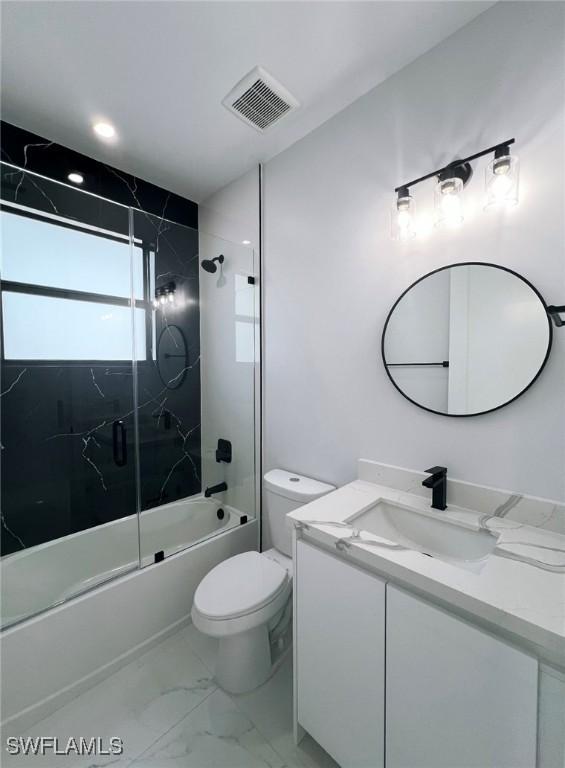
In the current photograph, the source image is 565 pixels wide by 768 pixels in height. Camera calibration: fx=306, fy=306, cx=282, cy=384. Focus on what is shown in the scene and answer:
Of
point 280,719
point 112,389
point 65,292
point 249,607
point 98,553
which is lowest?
point 280,719

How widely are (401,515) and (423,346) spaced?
0.71 meters

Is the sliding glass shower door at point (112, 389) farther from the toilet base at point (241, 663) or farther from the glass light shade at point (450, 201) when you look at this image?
the glass light shade at point (450, 201)

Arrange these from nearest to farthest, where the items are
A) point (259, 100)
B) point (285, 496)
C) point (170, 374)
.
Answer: point (259, 100)
point (285, 496)
point (170, 374)

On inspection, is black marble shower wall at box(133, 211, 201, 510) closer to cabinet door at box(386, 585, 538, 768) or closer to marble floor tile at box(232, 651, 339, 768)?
marble floor tile at box(232, 651, 339, 768)

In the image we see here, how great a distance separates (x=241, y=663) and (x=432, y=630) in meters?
1.00

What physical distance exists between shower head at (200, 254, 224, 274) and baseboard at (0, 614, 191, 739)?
2.27 m

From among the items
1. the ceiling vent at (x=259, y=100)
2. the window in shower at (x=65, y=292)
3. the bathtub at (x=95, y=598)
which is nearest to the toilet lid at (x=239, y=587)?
the bathtub at (x=95, y=598)

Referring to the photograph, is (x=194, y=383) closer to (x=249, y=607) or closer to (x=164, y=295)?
(x=164, y=295)

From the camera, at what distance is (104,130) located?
5.52 ft

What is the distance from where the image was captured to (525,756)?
0.66 m

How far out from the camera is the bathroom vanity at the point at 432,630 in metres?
0.66

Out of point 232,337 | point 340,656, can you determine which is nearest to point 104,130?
point 232,337

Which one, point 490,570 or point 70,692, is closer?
point 490,570

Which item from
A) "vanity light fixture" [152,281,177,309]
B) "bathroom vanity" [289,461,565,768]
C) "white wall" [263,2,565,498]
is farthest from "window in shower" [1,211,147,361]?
"bathroom vanity" [289,461,565,768]
